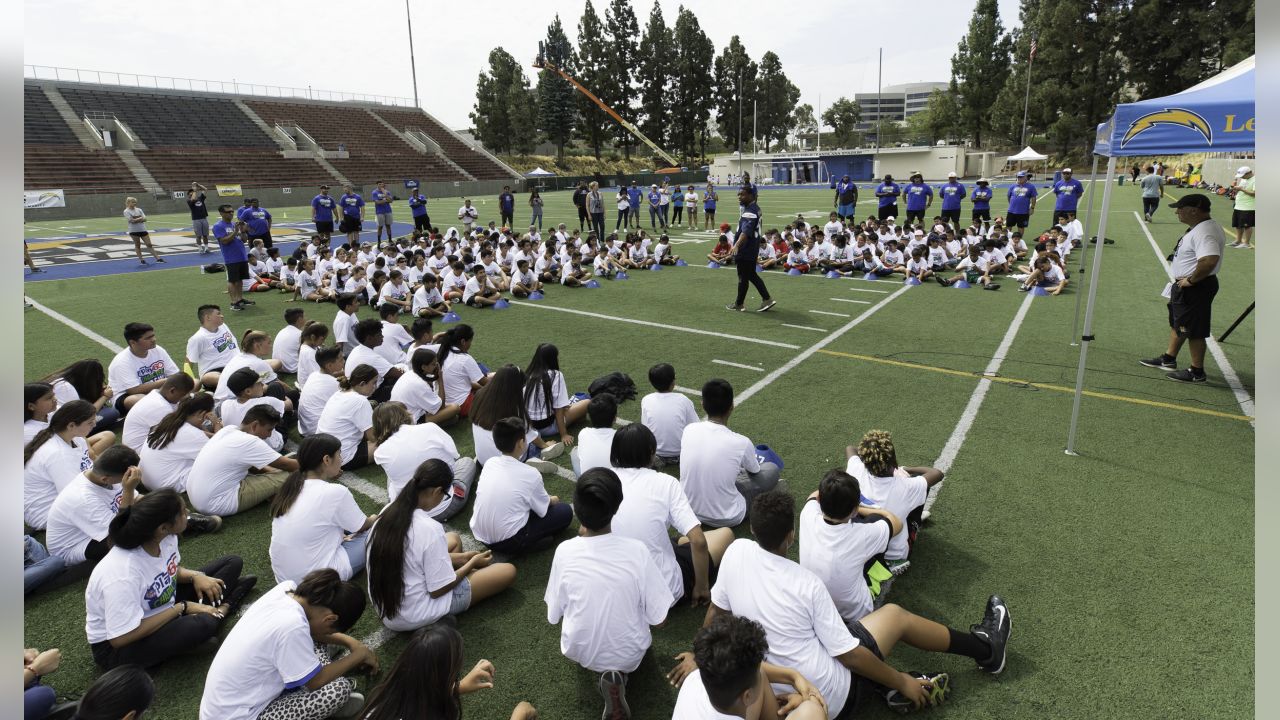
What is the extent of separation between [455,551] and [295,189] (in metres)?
45.1

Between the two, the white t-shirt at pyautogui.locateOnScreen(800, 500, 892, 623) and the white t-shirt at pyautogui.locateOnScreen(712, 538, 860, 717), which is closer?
the white t-shirt at pyautogui.locateOnScreen(712, 538, 860, 717)

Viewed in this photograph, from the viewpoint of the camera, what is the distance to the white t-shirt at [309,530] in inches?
171

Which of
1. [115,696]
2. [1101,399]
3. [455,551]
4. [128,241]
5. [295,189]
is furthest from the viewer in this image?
[295,189]

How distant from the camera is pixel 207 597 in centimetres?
446

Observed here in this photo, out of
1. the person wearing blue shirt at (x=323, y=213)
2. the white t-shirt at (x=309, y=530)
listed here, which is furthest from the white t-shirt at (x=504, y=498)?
the person wearing blue shirt at (x=323, y=213)

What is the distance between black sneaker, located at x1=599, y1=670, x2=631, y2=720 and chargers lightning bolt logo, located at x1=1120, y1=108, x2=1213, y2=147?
248 inches

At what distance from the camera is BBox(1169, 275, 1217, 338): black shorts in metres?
7.73

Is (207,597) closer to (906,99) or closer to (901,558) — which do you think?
(901,558)

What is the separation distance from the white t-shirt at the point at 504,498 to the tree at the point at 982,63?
70.5 m

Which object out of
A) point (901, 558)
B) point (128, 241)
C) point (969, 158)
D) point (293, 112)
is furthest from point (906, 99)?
point (901, 558)

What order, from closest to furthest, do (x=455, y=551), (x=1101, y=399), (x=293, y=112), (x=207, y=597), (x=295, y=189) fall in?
(x=207, y=597) < (x=455, y=551) < (x=1101, y=399) < (x=295, y=189) < (x=293, y=112)

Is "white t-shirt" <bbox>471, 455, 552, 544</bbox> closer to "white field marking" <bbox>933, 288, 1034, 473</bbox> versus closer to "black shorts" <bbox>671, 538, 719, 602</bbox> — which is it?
"black shorts" <bbox>671, 538, 719, 602</bbox>

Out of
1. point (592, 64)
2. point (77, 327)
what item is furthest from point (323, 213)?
point (592, 64)

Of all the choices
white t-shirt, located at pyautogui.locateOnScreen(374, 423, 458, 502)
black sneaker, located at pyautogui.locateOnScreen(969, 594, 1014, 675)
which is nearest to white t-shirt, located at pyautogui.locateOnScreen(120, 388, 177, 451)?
white t-shirt, located at pyautogui.locateOnScreen(374, 423, 458, 502)
